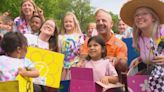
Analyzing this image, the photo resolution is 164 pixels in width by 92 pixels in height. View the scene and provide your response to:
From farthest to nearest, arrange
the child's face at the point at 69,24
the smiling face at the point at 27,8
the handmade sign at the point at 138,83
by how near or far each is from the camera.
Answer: the smiling face at the point at 27,8 < the child's face at the point at 69,24 < the handmade sign at the point at 138,83

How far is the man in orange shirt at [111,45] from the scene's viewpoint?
542 centimetres

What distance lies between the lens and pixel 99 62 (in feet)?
17.6

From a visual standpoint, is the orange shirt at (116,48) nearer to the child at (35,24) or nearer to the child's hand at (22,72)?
the child at (35,24)

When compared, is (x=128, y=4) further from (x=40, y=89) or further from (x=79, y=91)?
(x=40, y=89)

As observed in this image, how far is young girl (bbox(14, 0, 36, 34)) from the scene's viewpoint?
6.74 m

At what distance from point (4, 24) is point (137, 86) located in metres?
2.91

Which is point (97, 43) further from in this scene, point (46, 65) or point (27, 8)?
point (27, 8)

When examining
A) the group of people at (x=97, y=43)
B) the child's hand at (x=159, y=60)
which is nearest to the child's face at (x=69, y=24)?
the group of people at (x=97, y=43)

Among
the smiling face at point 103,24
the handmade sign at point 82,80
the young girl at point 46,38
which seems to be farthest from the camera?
the young girl at point 46,38

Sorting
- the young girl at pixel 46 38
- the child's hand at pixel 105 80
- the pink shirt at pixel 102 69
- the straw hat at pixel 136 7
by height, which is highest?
the straw hat at pixel 136 7

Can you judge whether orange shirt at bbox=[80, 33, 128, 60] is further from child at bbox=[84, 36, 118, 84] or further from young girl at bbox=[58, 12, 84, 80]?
Result: young girl at bbox=[58, 12, 84, 80]

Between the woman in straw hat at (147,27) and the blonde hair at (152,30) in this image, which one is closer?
the woman in straw hat at (147,27)

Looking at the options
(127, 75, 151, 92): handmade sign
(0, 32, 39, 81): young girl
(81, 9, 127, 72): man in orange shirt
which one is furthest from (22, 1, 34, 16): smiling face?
(127, 75, 151, 92): handmade sign

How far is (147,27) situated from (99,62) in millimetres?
1073
